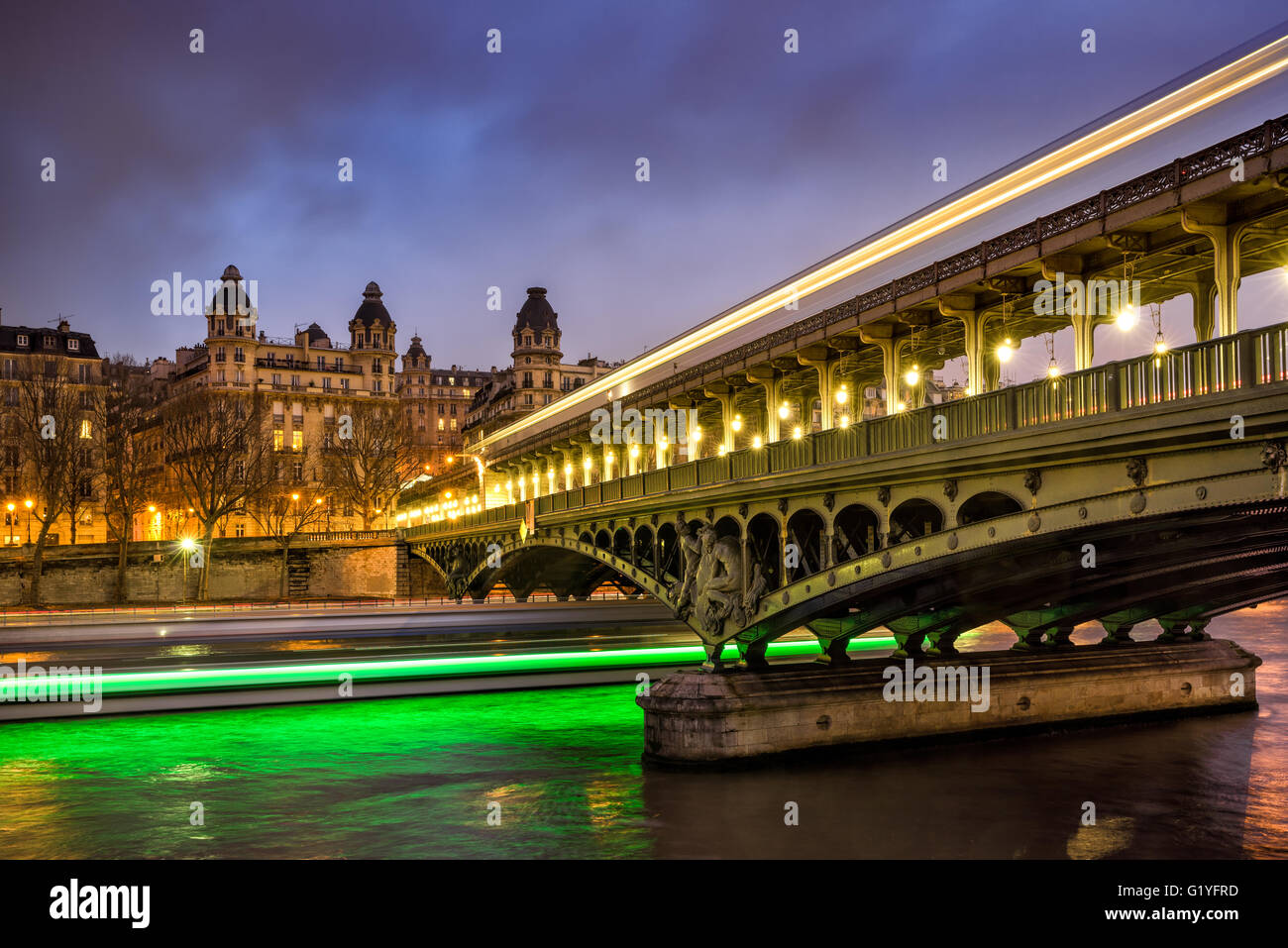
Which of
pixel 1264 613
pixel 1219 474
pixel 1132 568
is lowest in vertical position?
pixel 1264 613

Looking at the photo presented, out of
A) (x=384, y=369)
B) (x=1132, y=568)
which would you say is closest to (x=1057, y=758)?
(x=1132, y=568)

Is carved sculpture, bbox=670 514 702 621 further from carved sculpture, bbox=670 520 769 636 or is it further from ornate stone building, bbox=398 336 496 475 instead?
ornate stone building, bbox=398 336 496 475

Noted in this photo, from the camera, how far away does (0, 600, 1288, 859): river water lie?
16641 mm

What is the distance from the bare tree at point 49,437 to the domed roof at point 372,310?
50.8m

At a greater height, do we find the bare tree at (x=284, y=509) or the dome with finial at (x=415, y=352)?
the dome with finial at (x=415, y=352)

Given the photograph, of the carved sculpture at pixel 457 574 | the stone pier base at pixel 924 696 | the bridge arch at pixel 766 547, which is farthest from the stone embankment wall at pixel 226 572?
the stone pier base at pixel 924 696

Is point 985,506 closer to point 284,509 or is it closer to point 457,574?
point 457,574

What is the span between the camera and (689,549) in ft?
80.8

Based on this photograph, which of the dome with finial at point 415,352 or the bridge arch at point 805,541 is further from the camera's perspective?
the dome with finial at point 415,352

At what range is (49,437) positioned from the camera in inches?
2483

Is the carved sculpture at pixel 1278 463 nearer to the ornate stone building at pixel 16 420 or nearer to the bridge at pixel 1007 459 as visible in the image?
the bridge at pixel 1007 459

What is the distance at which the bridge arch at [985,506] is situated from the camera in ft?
57.0
